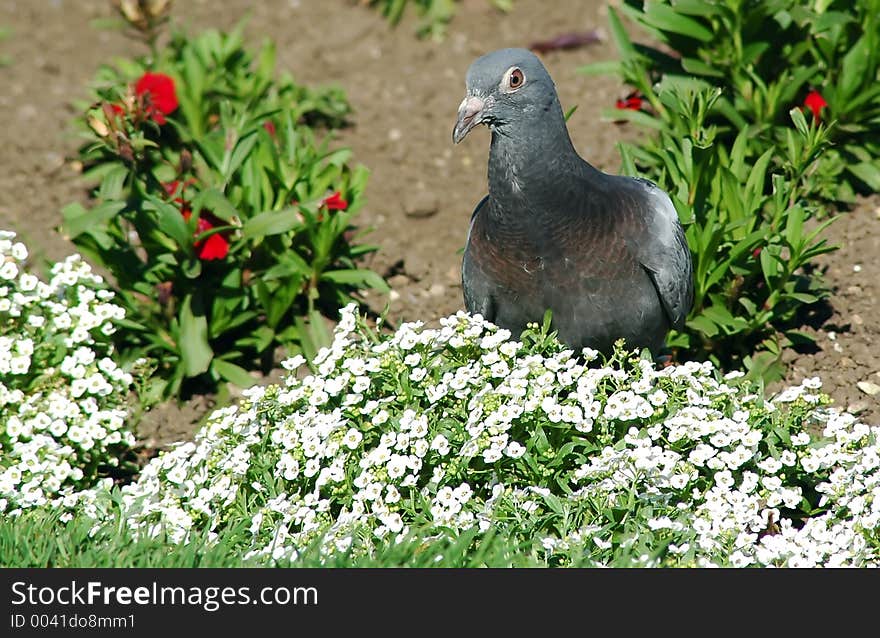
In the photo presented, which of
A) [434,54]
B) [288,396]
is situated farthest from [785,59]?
[288,396]

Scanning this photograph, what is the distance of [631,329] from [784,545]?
104 centimetres

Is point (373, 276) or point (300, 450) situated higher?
point (373, 276)

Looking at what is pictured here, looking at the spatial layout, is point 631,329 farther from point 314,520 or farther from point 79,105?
point 79,105

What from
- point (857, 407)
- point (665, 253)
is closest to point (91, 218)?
point (665, 253)

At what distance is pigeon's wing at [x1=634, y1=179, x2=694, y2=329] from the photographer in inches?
157

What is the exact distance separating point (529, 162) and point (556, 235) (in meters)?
0.27

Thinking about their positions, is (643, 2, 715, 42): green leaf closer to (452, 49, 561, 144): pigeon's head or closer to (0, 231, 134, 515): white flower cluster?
(452, 49, 561, 144): pigeon's head

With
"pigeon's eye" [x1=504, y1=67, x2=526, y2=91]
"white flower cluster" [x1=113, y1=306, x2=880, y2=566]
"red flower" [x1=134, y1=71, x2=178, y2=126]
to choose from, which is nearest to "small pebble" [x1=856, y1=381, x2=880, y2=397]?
"white flower cluster" [x1=113, y1=306, x2=880, y2=566]

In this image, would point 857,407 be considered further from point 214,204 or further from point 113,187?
point 113,187

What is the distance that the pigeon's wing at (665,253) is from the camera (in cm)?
400

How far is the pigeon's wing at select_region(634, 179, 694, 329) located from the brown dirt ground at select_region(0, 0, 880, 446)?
856 mm
